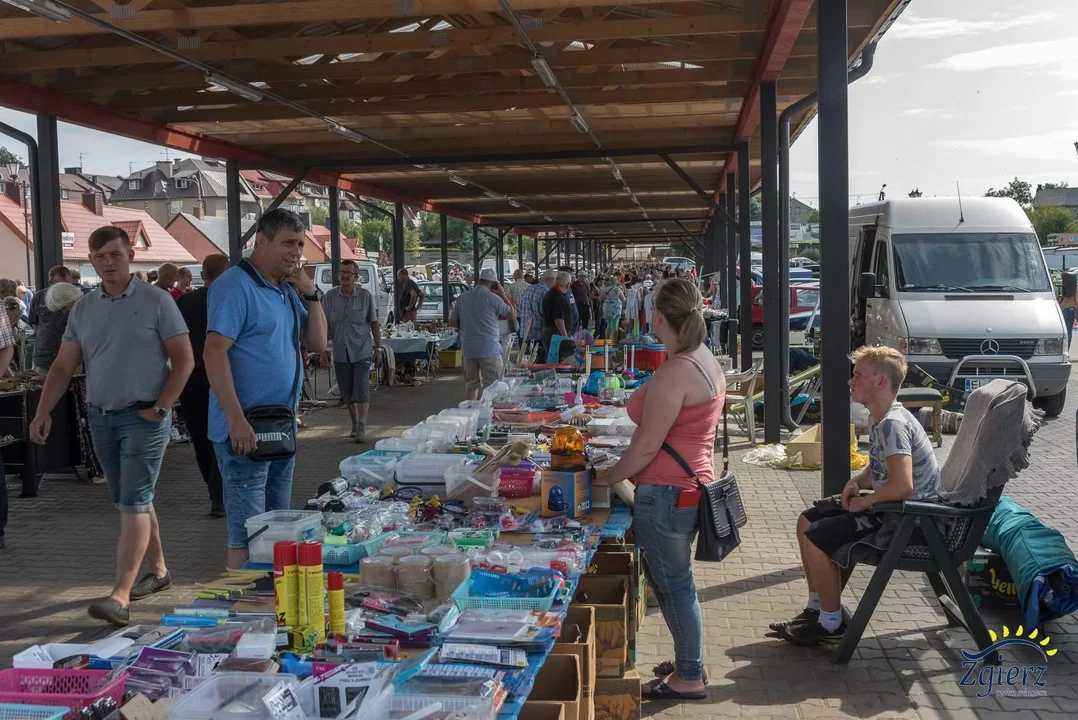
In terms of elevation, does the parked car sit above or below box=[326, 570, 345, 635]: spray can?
above

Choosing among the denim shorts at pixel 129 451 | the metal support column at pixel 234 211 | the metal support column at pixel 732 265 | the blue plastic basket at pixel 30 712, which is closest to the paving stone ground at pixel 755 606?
the denim shorts at pixel 129 451

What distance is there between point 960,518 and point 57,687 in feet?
12.0

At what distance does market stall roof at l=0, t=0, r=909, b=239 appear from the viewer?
7.45m

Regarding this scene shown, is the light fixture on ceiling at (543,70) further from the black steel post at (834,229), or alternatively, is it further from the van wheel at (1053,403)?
the van wheel at (1053,403)

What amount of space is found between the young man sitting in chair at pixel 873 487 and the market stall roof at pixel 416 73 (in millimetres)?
3213

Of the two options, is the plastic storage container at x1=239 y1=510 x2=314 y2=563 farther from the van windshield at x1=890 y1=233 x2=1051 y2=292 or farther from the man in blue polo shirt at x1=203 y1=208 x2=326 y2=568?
the van windshield at x1=890 y1=233 x2=1051 y2=292

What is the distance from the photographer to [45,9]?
677 cm

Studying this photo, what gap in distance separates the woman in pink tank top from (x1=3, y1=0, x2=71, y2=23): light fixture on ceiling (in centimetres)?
499

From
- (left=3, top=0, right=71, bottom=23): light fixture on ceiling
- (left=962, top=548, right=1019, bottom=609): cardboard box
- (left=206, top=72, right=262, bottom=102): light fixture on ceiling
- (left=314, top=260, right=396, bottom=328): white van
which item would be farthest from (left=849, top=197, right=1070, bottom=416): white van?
(left=314, top=260, right=396, bottom=328): white van

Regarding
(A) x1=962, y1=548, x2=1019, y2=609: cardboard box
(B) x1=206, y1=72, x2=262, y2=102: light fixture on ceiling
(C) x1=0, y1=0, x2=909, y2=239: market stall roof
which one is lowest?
(A) x1=962, y1=548, x2=1019, y2=609: cardboard box

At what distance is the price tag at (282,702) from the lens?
215 cm

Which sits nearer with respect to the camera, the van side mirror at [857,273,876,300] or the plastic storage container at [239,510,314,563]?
the plastic storage container at [239,510,314,563]

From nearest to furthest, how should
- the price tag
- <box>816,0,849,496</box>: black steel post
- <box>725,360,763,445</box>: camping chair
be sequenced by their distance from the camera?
the price tag
<box>816,0,849,496</box>: black steel post
<box>725,360,763,445</box>: camping chair

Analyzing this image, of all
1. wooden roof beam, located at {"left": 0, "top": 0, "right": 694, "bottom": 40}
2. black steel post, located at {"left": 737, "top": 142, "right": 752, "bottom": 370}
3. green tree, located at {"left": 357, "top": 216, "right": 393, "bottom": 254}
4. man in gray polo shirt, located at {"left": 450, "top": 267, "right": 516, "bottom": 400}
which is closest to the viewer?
wooden roof beam, located at {"left": 0, "top": 0, "right": 694, "bottom": 40}
